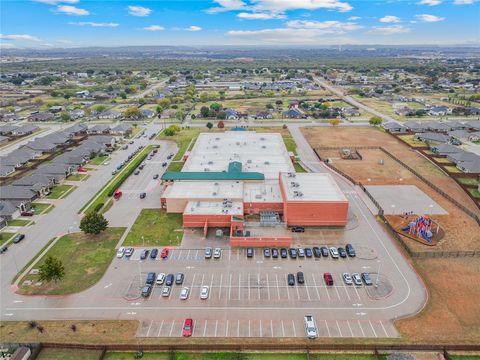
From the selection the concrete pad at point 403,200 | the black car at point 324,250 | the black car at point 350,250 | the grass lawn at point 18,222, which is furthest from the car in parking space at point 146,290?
the concrete pad at point 403,200

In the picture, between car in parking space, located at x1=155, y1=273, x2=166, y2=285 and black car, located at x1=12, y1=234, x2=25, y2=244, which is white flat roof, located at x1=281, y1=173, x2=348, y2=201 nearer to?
car in parking space, located at x1=155, y1=273, x2=166, y2=285

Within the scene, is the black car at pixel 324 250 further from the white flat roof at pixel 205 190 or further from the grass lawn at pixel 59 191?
the grass lawn at pixel 59 191

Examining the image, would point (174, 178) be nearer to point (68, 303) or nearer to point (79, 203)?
point (79, 203)

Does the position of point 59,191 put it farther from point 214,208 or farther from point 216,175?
point 214,208

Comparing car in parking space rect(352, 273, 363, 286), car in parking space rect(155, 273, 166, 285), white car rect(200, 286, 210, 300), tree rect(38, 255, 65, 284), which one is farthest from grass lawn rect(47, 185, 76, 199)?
car in parking space rect(352, 273, 363, 286)

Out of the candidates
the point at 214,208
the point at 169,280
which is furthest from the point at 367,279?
the point at 214,208

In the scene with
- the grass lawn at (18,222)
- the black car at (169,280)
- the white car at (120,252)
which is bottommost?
the black car at (169,280)
